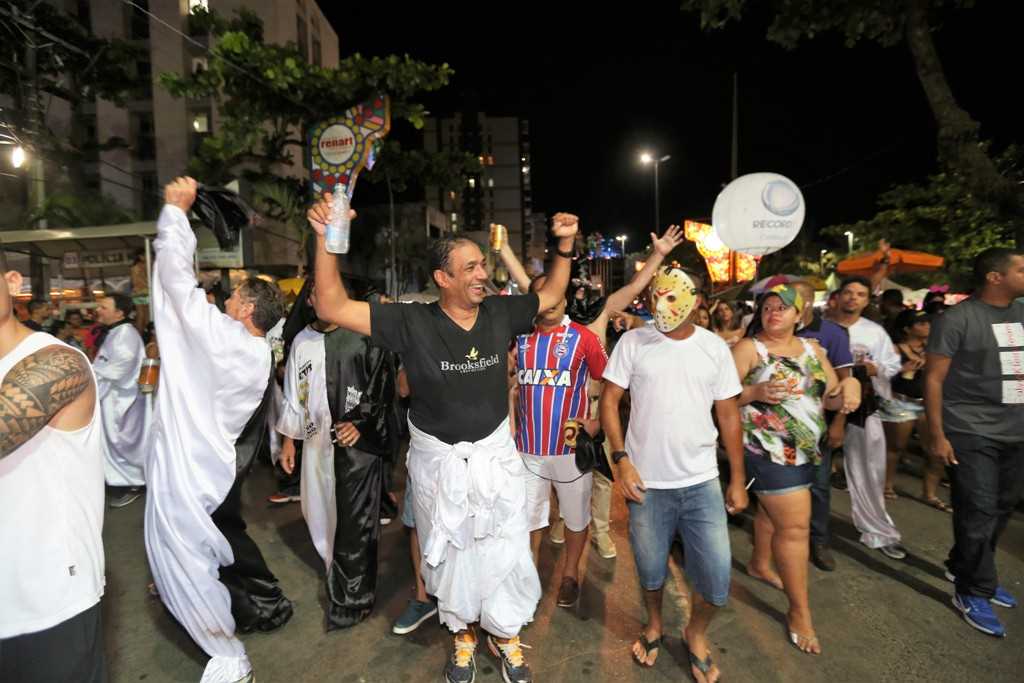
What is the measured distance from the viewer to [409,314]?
268cm

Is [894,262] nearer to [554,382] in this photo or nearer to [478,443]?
[554,382]

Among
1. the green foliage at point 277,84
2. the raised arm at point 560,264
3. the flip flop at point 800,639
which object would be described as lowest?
the flip flop at point 800,639

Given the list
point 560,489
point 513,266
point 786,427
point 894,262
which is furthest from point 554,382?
point 894,262

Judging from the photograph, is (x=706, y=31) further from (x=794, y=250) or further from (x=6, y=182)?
(x=794, y=250)

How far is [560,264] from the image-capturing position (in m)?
3.13

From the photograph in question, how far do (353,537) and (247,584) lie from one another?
0.70 m

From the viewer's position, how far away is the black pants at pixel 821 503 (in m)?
4.04

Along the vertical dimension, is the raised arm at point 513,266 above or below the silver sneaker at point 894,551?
above

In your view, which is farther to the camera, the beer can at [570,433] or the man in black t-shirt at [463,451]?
the beer can at [570,433]

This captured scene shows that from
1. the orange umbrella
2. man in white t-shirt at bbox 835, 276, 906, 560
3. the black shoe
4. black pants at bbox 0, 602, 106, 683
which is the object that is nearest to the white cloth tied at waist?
black pants at bbox 0, 602, 106, 683

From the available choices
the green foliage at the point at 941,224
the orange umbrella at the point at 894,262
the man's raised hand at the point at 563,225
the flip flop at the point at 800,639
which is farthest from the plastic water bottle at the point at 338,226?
the green foliage at the point at 941,224

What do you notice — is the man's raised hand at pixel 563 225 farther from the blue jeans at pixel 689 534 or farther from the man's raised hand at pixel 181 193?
the man's raised hand at pixel 181 193

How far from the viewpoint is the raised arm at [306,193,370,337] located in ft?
7.21

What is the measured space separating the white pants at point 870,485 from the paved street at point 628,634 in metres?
0.17
